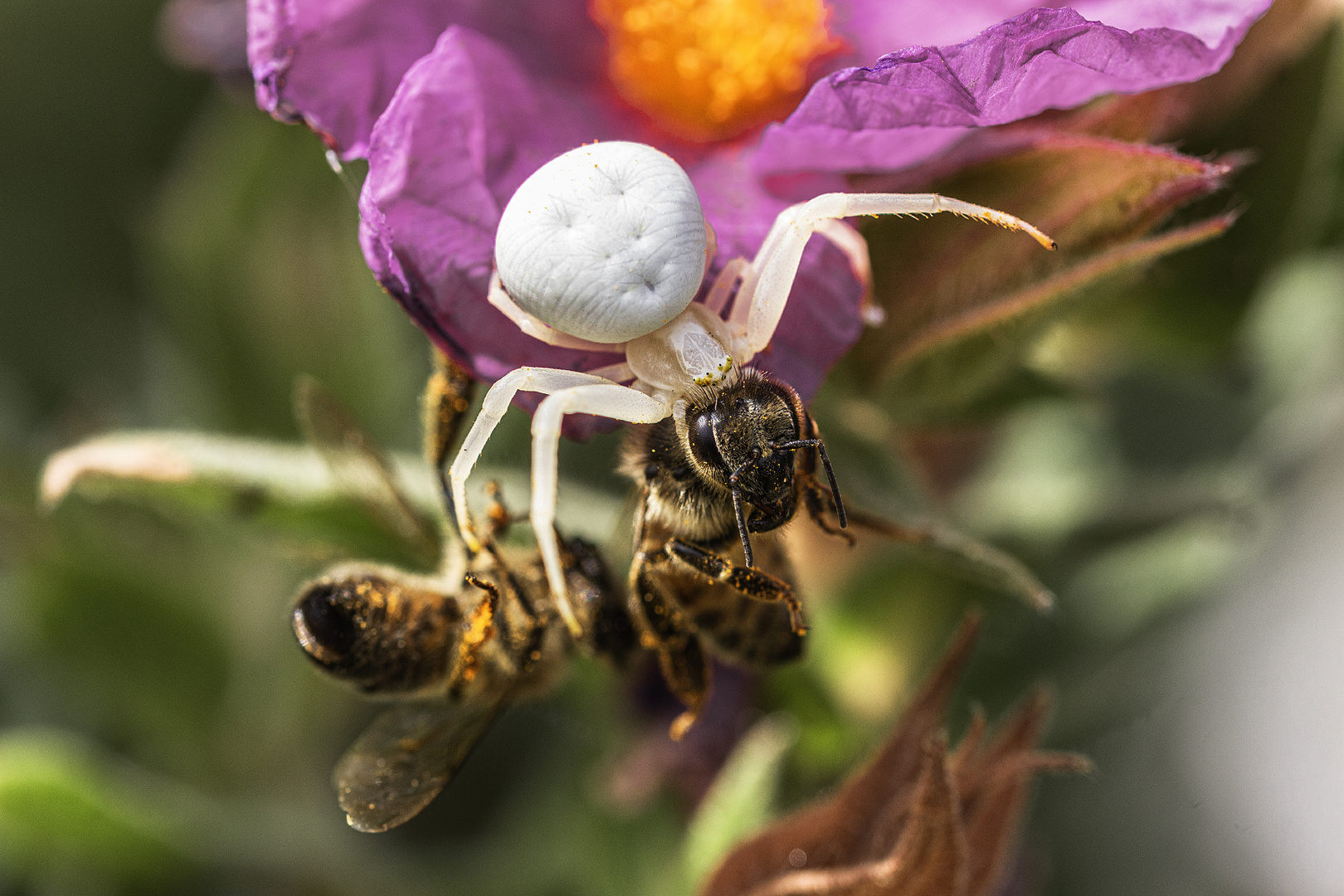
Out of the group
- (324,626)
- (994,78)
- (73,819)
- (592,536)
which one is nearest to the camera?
(994,78)

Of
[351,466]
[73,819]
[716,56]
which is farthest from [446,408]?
[73,819]

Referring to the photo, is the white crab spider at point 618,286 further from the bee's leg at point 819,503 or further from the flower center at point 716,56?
the flower center at point 716,56

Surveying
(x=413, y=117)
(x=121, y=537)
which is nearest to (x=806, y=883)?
(x=413, y=117)

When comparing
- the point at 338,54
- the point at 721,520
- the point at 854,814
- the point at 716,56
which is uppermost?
the point at 338,54

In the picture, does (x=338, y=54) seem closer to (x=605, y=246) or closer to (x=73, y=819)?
→ (x=605, y=246)

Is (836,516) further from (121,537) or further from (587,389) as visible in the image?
(121,537)

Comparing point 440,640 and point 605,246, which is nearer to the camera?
point 605,246

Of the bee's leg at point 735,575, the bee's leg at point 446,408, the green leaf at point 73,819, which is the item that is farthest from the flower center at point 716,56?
the green leaf at point 73,819
